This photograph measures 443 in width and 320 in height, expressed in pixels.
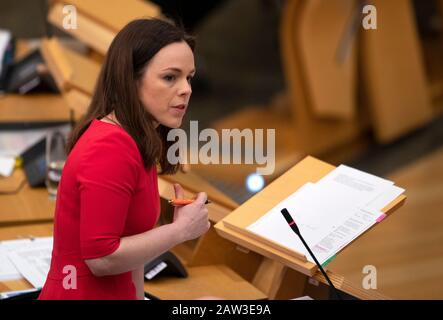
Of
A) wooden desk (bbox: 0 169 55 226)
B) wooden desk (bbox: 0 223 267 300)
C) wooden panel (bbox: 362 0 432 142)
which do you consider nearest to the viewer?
wooden desk (bbox: 0 223 267 300)

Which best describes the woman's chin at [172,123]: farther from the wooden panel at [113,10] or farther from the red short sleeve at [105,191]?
the wooden panel at [113,10]

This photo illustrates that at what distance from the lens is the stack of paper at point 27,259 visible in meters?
2.50

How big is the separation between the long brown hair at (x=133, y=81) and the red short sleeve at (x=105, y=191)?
0.19 feet

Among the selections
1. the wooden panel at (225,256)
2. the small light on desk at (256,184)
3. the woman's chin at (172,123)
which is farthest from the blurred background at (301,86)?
the woman's chin at (172,123)

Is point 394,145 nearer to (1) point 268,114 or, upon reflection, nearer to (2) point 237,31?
(1) point 268,114

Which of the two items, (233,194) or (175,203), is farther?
(233,194)

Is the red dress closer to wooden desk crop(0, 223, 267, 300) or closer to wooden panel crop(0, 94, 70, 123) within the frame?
wooden desk crop(0, 223, 267, 300)

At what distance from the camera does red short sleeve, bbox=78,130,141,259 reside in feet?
5.47

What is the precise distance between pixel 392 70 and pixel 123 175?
4.35m

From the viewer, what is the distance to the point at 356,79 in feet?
19.5

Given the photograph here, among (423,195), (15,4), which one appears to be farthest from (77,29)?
(15,4)

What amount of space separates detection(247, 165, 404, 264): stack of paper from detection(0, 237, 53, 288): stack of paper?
682 mm

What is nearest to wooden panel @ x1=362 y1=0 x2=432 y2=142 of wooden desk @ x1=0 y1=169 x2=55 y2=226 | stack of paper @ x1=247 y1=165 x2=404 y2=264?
wooden desk @ x1=0 y1=169 x2=55 y2=226

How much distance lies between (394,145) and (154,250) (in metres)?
4.34
